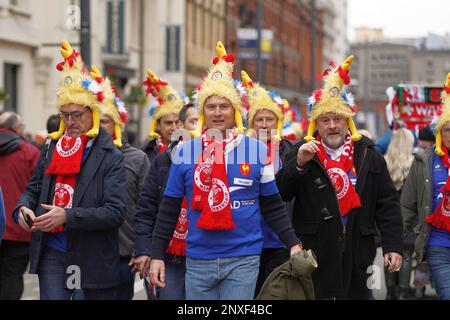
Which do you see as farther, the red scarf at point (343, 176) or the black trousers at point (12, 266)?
the black trousers at point (12, 266)

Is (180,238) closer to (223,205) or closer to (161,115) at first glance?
(223,205)

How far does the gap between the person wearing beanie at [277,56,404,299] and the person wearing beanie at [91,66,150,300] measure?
1.31m

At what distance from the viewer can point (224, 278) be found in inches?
235

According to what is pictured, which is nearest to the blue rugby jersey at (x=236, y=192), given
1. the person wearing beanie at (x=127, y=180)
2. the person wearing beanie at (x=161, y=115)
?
the person wearing beanie at (x=127, y=180)

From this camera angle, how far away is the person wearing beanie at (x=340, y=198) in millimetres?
6930

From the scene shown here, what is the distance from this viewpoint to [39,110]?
1057 inches

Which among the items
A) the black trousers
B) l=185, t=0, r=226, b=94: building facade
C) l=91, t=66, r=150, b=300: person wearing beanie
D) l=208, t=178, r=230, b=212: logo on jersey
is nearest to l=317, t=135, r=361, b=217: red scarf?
l=208, t=178, r=230, b=212: logo on jersey

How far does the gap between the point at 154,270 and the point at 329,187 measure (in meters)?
1.46

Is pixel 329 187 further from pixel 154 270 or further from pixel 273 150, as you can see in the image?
pixel 154 270

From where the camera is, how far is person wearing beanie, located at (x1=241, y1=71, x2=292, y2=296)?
709cm

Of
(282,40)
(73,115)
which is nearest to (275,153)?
(73,115)

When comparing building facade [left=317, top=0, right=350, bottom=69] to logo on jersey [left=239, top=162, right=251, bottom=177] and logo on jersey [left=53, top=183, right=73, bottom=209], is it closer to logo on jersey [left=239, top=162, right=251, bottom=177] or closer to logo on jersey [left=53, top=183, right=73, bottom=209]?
logo on jersey [left=53, top=183, right=73, bottom=209]

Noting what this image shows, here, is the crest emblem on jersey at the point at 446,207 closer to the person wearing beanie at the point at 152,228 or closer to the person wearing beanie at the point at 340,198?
the person wearing beanie at the point at 340,198

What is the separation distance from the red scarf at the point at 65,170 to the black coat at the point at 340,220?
1.31 meters
